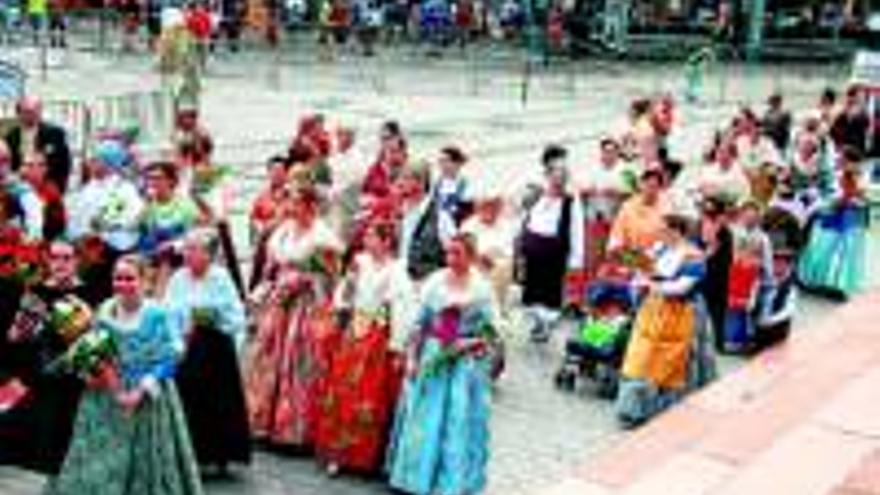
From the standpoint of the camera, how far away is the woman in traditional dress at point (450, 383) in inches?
394

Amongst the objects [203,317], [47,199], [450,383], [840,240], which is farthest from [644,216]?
[203,317]

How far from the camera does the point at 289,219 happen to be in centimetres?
1095

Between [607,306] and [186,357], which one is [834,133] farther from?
[186,357]

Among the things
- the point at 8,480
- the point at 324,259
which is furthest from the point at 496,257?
the point at 8,480

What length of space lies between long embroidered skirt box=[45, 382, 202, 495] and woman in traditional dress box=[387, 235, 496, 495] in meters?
1.66

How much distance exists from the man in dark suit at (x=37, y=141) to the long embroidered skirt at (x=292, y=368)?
4.08m

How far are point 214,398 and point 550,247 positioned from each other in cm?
456

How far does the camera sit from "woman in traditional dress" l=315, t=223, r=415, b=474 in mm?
10383

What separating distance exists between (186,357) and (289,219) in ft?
4.69

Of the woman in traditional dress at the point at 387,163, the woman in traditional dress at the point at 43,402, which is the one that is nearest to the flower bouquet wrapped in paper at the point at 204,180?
the woman in traditional dress at the point at 387,163

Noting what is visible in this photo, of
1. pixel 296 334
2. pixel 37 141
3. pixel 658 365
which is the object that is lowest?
pixel 658 365

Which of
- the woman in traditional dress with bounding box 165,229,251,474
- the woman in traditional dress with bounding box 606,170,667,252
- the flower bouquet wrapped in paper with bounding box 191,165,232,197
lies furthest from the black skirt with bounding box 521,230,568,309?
the woman in traditional dress with bounding box 165,229,251,474

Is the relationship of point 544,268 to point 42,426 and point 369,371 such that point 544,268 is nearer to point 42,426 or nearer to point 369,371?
point 369,371

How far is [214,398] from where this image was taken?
394 inches
